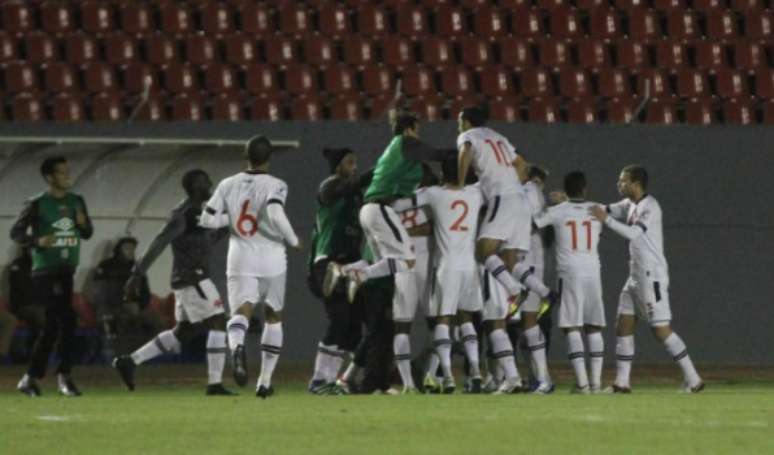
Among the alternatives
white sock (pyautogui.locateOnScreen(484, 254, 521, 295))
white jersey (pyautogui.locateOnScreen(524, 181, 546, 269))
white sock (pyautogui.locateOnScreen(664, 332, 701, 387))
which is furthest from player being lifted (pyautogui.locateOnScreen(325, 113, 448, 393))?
white sock (pyautogui.locateOnScreen(664, 332, 701, 387))

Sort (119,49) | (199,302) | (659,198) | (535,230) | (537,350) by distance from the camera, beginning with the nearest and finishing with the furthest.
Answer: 1. (199,302)
2. (537,350)
3. (535,230)
4. (659,198)
5. (119,49)

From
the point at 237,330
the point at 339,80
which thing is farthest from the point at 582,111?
the point at 237,330

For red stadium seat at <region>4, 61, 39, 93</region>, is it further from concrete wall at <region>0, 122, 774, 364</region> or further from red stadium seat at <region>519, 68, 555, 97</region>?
red stadium seat at <region>519, 68, 555, 97</region>

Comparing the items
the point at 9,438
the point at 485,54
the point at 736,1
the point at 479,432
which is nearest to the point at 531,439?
the point at 479,432

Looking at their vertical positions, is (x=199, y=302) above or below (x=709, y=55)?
below

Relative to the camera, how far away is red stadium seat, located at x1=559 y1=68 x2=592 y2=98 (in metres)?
22.2

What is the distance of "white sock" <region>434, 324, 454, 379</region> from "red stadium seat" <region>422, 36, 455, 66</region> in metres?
8.11

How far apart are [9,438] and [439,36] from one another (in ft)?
45.9

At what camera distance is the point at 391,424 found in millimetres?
9930

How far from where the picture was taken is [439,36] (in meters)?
22.5

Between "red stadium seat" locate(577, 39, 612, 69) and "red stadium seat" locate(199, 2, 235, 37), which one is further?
"red stadium seat" locate(577, 39, 612, 69)

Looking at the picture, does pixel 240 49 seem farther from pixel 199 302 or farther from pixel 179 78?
pixel 199 302

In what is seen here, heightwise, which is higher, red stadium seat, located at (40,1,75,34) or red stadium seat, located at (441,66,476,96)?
red stadium seat, located at (40,1,75,34)

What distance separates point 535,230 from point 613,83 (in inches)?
280
